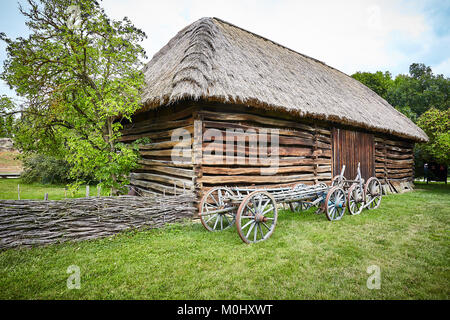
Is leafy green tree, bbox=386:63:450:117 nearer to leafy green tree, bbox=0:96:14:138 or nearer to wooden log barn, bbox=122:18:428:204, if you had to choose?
wooden log barn, bbox=122:18:428:204

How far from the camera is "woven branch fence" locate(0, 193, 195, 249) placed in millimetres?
3135

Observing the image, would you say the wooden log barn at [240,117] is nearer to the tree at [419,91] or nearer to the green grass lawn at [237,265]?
the green grass lawn at [237,265]

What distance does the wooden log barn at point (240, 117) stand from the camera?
498cm

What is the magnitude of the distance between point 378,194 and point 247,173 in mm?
→ 3604

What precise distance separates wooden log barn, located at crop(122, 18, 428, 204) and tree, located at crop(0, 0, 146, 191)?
2.84 feet

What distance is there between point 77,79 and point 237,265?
541cm

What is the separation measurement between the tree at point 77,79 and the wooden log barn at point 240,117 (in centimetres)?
87

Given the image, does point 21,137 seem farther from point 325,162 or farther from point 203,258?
point 325,162

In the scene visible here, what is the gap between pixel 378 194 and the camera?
6062 mm

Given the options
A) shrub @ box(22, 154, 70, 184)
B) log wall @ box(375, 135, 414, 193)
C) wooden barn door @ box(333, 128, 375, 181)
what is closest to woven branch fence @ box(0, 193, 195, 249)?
wooden barn door @ box(333, 128, 375, 181)

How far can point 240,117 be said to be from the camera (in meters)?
5.51

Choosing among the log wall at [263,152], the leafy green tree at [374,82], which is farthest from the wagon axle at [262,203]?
the leafy green tree at [374,82]

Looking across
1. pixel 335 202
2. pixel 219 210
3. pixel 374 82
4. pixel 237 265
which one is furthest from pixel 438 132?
pixel 374 82
